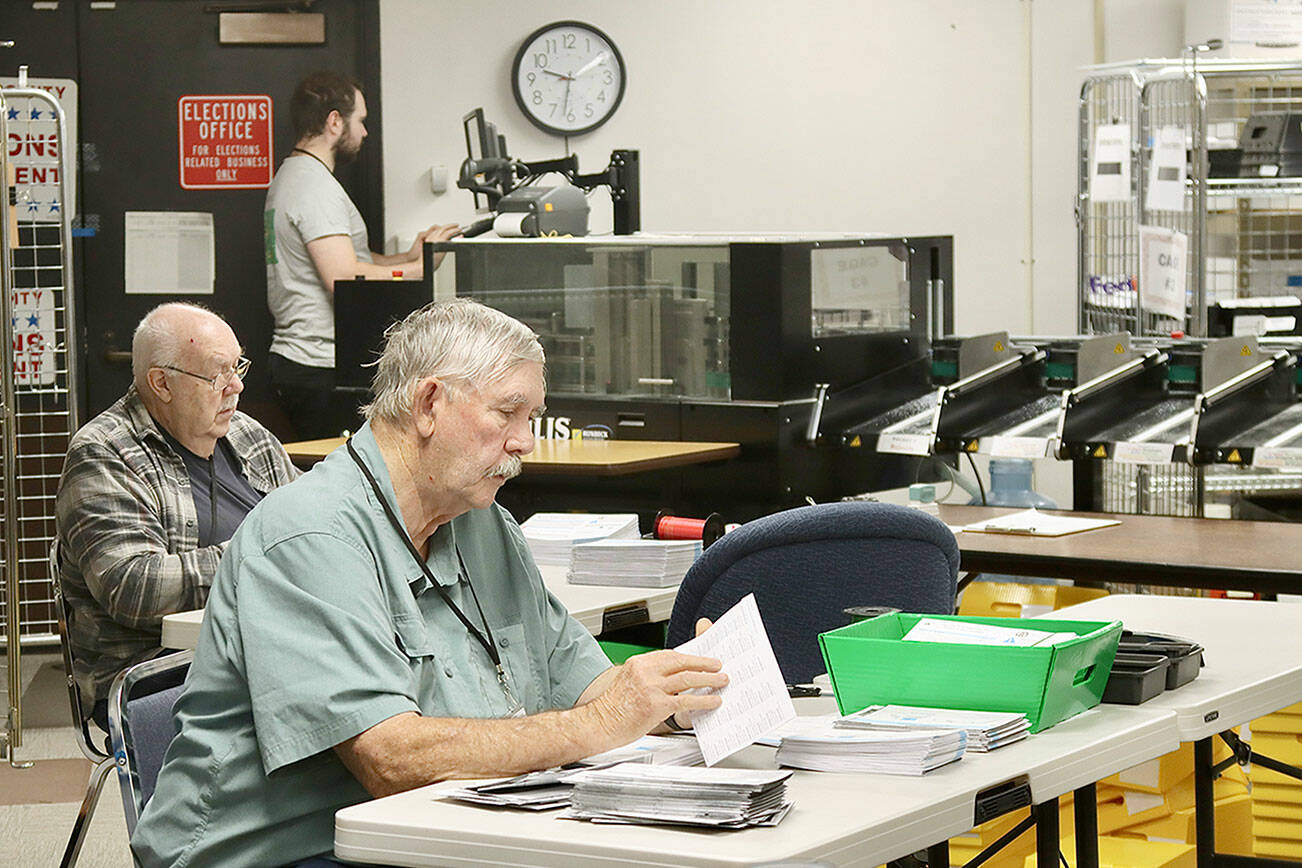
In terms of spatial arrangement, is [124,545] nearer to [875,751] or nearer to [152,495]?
[152,495]

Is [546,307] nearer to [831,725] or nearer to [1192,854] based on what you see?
[1192,854]

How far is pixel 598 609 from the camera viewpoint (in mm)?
3346

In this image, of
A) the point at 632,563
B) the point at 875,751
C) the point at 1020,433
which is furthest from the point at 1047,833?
the point at 1020,433

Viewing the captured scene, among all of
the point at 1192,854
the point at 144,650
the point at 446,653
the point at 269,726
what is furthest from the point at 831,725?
the point at 144,650

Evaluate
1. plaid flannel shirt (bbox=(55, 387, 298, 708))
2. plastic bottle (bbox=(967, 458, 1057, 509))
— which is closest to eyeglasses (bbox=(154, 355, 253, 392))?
plaid flannel shirt (bbox=(55, 387, 298, 708))

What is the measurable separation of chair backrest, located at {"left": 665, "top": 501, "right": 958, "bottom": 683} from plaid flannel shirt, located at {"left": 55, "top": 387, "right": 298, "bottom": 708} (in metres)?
1.21

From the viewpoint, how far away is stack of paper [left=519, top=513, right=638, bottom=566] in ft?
12.8

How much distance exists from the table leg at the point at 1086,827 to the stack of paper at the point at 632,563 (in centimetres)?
136

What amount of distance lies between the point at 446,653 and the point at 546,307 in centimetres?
368

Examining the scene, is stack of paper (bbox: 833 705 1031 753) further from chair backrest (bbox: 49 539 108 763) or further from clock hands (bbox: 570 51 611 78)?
clock hands (bbox: 570 51 611 78)

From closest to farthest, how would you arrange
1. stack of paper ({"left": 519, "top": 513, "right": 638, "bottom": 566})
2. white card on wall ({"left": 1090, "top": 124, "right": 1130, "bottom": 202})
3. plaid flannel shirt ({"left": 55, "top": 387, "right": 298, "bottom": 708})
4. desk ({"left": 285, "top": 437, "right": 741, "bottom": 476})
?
plaid flannel shirt ({"left": 55, "top": 387, "right": 298, "bottom": 708}), stack of paper ({"left": 519, "top": 513, "right": 638, "bottom": 566}), desk ({"left": 285, "top": 437, "right": 741, "bottom": 476}), white card on wall ({"left": 1090, "top": 124, "right": 1130, "bottom": 202})

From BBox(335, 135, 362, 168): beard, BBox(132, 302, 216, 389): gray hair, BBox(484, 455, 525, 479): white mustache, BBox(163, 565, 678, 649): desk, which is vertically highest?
BBox(335, 135, 362, 168): beard

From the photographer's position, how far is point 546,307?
19.4ft

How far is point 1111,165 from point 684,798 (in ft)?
18.0
